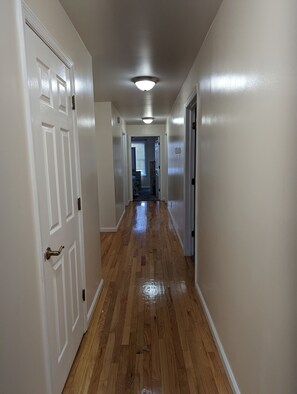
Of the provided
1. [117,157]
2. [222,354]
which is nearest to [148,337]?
[222,354]

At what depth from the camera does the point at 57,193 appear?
1.55 meters

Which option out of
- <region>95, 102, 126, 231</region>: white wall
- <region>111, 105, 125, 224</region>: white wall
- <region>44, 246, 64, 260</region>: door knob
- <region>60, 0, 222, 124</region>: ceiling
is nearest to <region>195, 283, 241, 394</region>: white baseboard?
<region>44, 246, 64, 260</region>: door knob

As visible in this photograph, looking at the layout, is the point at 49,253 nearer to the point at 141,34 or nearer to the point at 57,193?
the point at 57,193

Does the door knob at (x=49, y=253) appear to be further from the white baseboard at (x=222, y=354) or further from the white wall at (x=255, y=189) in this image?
the white baseboard at (x=222, y=354)

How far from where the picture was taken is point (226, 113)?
5.39 feet

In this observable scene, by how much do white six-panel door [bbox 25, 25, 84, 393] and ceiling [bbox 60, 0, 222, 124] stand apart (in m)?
0.46

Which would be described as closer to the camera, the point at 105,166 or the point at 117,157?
the point at 105,166

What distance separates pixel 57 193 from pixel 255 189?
42.7 inches

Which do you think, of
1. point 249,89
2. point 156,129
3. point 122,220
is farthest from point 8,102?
point 156,129

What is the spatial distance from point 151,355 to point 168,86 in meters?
3.28

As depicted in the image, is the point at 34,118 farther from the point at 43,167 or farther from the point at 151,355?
the point at 151,355

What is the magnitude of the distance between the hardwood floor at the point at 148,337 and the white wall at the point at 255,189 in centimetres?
23

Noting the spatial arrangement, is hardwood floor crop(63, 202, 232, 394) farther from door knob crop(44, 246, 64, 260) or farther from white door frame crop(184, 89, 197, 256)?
door knob crop(44, 246, 64, 260)

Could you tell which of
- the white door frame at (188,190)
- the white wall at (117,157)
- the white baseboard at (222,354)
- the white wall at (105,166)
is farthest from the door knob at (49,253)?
the white wall at (117,157)
